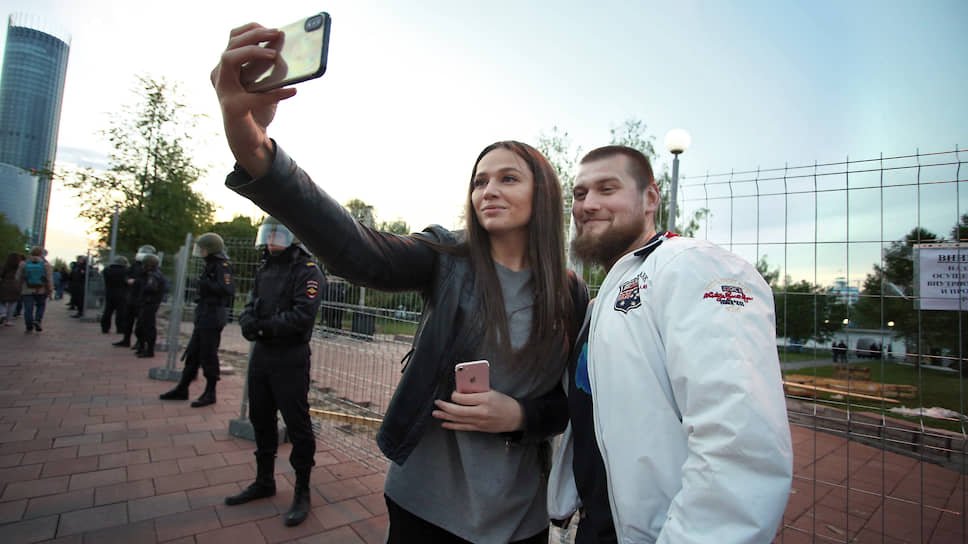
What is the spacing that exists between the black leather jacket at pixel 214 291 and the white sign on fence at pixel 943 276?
5.86 metres

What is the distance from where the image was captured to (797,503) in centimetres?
363

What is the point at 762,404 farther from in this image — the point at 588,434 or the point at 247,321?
the point at 247,321

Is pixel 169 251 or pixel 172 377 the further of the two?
pixel 169 251

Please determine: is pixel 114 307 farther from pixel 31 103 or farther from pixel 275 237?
pixel 31 103

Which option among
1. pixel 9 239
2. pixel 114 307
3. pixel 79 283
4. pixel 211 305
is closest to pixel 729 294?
pixel 211 305

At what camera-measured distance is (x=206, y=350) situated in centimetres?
504

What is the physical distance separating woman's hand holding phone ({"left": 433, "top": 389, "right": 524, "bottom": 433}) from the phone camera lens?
3.16ft

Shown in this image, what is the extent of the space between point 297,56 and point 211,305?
514 centimetres

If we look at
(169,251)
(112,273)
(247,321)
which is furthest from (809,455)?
(169,251)

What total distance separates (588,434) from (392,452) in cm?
58

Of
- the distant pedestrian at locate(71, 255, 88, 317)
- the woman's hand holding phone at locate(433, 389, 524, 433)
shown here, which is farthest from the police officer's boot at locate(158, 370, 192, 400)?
the distant pedestrian at locate(71, 255, 88, 317)

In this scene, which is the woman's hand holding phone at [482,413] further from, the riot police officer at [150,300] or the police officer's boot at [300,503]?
the riot police officer at [150,300]

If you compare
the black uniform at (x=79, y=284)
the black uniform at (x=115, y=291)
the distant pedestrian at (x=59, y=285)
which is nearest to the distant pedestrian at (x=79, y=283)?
the black uniform at (x=79, y=284)

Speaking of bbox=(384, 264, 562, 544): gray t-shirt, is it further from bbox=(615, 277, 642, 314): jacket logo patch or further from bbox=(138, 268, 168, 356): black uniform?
bbox=(138, 268, 168, 356): black uniform
